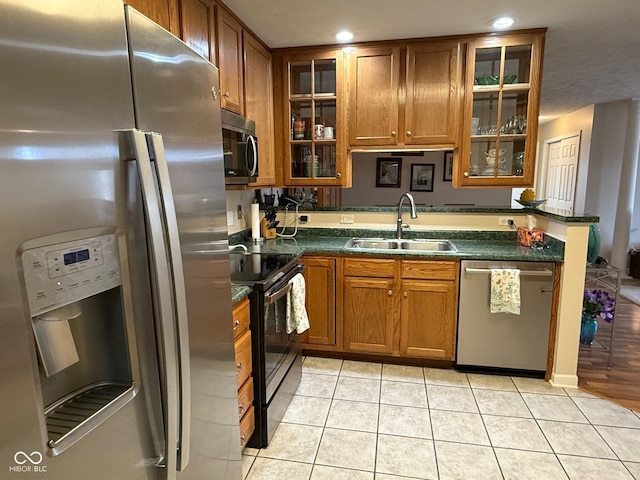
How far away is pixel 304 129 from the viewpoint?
10.6 ft

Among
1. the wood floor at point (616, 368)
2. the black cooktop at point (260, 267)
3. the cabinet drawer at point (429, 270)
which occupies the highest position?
the black cooktop at point (260, 267)

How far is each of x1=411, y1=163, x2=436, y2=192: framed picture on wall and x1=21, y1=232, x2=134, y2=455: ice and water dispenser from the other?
5.60 metres

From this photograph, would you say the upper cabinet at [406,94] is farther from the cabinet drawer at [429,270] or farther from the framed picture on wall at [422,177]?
the framed picture on wall at [422,177]

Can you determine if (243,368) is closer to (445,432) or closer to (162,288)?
(162,288)

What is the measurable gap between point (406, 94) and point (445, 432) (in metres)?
2.35

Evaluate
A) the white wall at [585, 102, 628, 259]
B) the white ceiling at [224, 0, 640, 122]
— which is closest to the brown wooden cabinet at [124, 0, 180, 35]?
the white ceiling at [224, 0, 640, 122]

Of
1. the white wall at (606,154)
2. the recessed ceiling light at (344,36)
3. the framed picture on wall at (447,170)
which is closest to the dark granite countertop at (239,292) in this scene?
the recessed ceiling light at (344,36)

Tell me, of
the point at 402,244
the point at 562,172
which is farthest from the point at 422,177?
the point at 402,244

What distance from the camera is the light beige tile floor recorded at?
6.21ft

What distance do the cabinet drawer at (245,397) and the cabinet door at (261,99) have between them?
1390mm

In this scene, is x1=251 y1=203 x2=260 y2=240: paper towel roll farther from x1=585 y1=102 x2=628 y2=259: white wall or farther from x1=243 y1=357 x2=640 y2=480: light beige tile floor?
x1=585 y1=102 x2=628 y2=259: white wall

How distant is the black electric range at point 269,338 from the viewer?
6.38 ft

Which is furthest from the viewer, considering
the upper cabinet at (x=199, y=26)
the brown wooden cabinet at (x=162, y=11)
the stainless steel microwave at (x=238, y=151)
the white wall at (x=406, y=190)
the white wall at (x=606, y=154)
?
the white wall at (x=406, y=190)

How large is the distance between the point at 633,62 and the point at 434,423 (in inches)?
140
